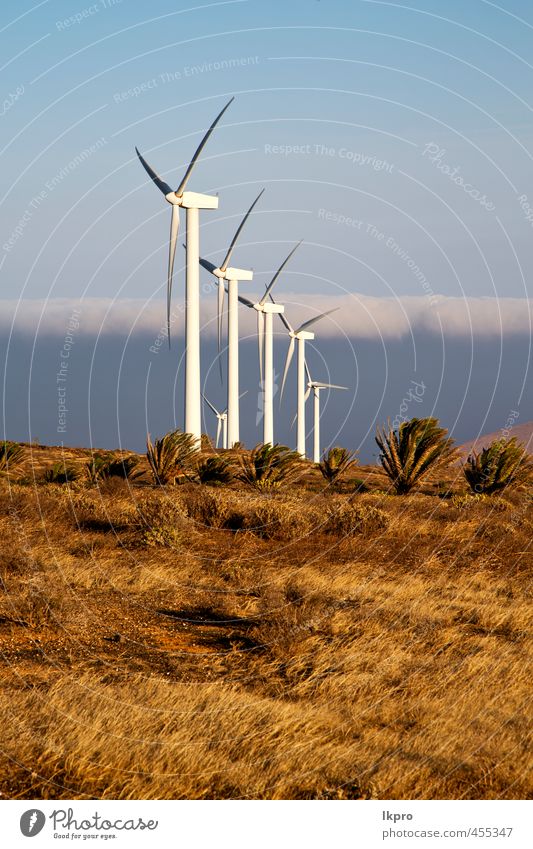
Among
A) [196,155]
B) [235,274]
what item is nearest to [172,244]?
[196,155]

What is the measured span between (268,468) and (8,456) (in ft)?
40.3

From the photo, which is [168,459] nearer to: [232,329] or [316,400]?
[232,329]

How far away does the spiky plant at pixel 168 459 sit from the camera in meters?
Answer: 33.6

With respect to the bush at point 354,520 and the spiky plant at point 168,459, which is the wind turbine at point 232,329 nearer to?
the spiky plant at point 168,459

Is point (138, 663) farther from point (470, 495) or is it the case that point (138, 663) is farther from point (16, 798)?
point (470, 495)

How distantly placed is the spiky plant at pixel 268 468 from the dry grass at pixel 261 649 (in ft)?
18.6

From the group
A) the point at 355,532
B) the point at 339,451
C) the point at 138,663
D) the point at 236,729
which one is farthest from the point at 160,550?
the point at 339,451

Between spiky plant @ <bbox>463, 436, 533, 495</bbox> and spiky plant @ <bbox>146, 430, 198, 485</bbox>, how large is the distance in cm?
1033

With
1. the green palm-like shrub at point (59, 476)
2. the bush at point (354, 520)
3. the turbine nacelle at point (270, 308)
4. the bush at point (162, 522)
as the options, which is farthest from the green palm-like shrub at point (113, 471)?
the turbine nacelle at point (270, 308)

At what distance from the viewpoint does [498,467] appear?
104ft

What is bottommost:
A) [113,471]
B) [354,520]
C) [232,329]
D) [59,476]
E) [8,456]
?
[354,520]

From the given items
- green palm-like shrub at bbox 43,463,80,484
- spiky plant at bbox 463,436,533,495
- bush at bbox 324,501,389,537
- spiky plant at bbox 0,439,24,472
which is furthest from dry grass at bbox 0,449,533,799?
spiky plant at bbox 0,439,24,472

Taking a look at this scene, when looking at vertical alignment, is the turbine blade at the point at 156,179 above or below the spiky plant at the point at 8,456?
above

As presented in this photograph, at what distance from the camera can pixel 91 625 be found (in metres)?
15.3
